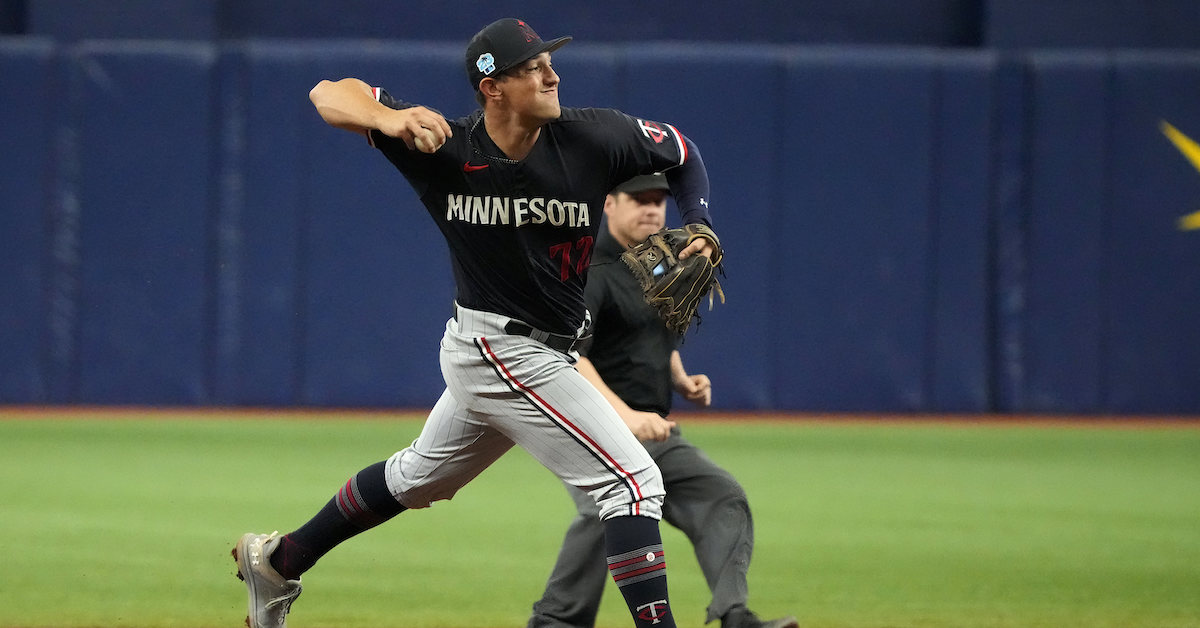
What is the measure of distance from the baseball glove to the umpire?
34 centimetres

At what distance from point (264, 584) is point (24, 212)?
8589mm

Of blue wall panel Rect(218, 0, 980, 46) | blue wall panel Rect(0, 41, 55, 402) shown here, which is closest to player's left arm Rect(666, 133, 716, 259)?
blue wall panel Rect(0, 41, 55, 402)

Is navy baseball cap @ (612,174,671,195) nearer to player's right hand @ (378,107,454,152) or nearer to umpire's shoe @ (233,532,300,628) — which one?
player's right hand @ (378,107,454,152)

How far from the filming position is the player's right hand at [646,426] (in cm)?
380

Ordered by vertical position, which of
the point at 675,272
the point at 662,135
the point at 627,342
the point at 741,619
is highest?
the point at 662,135

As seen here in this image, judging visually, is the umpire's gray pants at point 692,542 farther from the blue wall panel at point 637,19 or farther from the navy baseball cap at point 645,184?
the blue wall panel at point 637,19

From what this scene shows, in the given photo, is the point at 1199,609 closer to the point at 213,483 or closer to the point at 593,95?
the point at 213,483

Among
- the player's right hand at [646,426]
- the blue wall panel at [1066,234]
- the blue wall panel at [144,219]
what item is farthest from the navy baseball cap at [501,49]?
the blue wall panel at [1066,234]

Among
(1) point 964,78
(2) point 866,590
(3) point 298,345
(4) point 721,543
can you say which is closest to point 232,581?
(4) point 721,543

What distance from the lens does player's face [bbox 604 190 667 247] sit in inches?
169

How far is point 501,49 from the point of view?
349 centimetres

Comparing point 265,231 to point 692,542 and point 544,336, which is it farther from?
point 544,336

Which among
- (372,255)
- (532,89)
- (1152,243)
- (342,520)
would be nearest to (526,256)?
(532,89)

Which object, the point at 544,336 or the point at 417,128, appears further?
the point at 544,336
